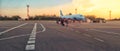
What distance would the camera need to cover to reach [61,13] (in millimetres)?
143000

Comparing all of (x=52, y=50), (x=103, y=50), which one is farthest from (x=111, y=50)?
(x=52, y=50)

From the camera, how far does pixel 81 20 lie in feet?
339

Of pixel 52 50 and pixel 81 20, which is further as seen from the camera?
pixel 81 20

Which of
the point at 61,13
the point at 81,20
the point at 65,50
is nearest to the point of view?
the point at 65,50

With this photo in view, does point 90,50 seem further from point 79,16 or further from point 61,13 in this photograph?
point 61,13

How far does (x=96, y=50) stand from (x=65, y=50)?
128 cm

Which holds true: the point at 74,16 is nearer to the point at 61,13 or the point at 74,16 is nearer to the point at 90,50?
the point at 61,13

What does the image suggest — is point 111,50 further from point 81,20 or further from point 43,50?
point 81,20

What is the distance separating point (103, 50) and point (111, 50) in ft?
1.10

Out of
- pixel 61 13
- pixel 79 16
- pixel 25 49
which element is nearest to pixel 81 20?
pixel 79 16

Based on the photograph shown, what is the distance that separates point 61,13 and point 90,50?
12883cm

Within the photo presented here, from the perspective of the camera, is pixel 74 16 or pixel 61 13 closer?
pixel 74 16

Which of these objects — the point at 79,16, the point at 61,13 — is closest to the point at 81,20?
the point at 79,16

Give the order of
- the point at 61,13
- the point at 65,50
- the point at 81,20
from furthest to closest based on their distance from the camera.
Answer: the point at 61,13 → the point at 81,20 → the point at 65,50
